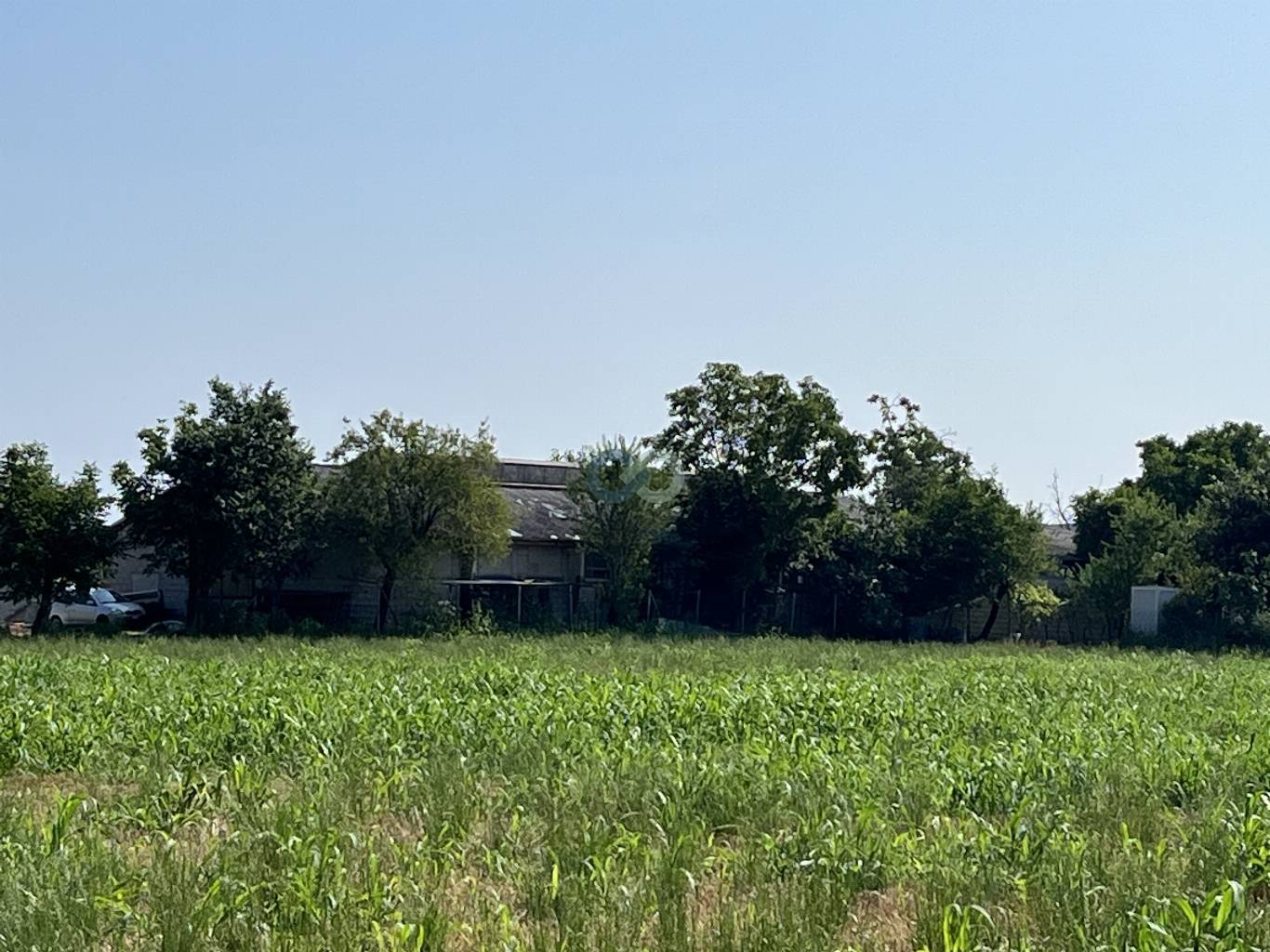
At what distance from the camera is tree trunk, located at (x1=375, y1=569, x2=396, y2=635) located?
125 feet

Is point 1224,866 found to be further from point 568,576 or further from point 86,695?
point 568,576

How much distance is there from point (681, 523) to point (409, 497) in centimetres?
939

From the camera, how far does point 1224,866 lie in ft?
24.8

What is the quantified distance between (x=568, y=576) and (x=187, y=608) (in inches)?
480

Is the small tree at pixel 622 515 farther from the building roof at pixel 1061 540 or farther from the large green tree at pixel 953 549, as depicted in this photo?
the building roof at pixel 1061 540

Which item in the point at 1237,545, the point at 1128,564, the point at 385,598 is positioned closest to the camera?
the point at 385,598

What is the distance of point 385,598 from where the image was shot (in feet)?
127

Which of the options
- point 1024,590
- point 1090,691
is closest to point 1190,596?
point 1024,590

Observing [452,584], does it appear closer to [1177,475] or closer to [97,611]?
[97,611]

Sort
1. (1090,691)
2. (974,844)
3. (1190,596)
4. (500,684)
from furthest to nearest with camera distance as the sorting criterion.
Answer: (1190,596) < (1090,691) < (500,684) < (974,844)

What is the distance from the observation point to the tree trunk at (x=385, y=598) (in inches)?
1503

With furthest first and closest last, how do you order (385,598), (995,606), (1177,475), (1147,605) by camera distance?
1. (1177,475)
2. (995,606)
3. (1147,605)
4. (385,598)

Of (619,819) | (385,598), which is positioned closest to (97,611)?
(385,598)

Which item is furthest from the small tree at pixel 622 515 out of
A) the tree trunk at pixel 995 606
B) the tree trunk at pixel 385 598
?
the tree trunk at pixel 995 606
